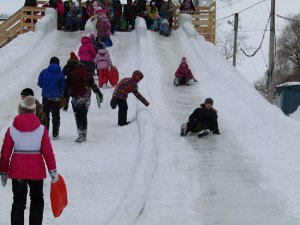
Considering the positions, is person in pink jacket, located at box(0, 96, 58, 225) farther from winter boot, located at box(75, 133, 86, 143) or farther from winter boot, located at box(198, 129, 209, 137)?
winter boot, located at box(198, 129, 209, 137)

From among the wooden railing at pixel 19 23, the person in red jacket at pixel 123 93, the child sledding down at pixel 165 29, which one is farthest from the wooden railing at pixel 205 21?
the person in red jacket at pixel 123 93

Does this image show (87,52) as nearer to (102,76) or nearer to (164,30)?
(102,76)

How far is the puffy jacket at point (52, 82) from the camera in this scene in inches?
444

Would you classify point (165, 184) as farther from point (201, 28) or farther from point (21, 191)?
point (201, 28)

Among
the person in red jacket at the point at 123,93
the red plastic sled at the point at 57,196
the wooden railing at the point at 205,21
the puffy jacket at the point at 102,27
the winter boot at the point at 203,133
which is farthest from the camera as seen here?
the wooden railing at the point at 205,21

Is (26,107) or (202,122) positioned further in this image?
(202,122)

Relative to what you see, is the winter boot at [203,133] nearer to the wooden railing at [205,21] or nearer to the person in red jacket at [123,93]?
the person in red jacket at [123,93]

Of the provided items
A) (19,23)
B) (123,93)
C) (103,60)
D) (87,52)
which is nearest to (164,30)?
(19,23)

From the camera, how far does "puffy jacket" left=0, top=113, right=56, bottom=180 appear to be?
6270 mm

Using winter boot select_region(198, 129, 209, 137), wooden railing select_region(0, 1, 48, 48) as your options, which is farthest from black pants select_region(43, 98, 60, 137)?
wooden railing select_region(0, 1, 48, 48)

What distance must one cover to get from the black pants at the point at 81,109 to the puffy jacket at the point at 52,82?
336 mm

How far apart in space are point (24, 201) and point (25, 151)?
0.54 m

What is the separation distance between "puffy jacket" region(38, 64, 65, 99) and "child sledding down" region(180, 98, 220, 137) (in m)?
2.50

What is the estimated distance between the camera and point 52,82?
11266 millimetres
